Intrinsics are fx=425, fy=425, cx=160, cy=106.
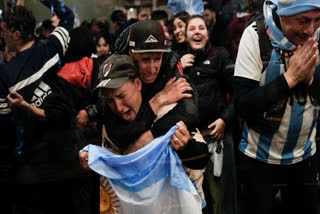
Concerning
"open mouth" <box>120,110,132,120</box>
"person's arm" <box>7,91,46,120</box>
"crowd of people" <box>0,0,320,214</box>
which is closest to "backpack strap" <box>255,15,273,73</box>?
"crowd of people" <box>0,0,320,214</box>

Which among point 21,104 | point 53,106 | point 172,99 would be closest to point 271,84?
point 172,99

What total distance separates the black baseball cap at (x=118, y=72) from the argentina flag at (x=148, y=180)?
209mm

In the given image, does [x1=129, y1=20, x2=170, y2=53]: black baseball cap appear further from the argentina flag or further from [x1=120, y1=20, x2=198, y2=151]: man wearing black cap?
the argentina flag

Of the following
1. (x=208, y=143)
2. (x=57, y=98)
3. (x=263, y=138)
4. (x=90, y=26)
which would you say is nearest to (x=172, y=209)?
(x=208, y=143)

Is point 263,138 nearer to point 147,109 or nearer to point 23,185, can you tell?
point 147,109

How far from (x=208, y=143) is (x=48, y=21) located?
68 cm

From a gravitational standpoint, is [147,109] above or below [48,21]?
below

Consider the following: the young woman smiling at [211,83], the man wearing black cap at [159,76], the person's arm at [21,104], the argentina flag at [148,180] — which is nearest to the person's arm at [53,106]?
the person's arm at [21,104]

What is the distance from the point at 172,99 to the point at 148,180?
0.26 meters

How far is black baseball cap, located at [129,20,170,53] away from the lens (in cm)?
119

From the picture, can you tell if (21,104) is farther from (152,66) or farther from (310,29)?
(310,29)

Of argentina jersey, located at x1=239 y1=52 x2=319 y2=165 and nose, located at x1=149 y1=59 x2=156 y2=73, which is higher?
nose, located at x1=149 y1=59 x2=156 y2=73

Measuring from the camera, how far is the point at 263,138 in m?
1.43

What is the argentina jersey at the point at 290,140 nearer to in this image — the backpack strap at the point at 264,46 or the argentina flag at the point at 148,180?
the backpack strap at the point at 264,46
